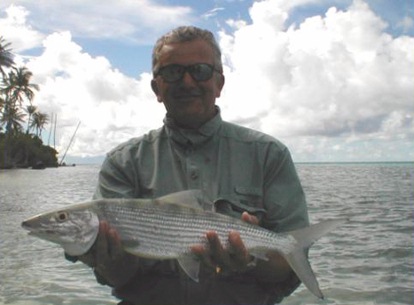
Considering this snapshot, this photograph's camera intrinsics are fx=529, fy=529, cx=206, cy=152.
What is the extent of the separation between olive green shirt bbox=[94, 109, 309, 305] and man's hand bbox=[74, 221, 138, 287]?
0.45 ft

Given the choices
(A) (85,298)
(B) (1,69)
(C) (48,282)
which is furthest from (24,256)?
(B) (1,69)

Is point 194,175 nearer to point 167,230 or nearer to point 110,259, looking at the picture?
point 167,230

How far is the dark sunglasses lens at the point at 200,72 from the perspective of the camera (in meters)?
4.04

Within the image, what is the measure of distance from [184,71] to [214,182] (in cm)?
88

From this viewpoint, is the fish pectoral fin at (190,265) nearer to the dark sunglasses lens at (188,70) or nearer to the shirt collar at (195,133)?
the shirt collar at (195,133)

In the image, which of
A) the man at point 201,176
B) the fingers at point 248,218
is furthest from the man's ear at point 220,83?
the fingers at point 248,218

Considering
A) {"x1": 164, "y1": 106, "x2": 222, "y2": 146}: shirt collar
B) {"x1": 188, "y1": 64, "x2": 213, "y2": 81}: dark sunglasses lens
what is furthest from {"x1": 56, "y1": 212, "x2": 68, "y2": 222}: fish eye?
{"x1": 188, "y1": 64, "x2": 213, "y2": 81}: dark sunglasses lens

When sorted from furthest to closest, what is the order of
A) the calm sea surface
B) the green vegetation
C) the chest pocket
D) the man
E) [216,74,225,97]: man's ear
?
1. the green vegetation
2. the calm sea surface
3. [216,74,225,97]: man's ear
4. the chest pocket
5. the man

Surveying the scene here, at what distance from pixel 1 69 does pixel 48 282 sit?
63518 mm

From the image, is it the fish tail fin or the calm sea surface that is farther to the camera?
the calm sea surface

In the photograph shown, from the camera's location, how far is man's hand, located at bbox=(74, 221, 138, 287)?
3457 millimetres

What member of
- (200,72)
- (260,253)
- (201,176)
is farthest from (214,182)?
(200,72)

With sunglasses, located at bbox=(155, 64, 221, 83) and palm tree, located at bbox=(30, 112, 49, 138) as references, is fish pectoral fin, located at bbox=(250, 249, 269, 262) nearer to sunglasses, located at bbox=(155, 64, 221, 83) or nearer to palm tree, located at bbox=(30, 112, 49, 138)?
sunglasses, located at bbox=(155, 64, 221, 83)

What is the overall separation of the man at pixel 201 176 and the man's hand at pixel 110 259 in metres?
0.01
